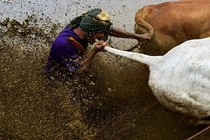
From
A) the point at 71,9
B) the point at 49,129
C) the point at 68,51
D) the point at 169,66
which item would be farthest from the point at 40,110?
the point at 71,9

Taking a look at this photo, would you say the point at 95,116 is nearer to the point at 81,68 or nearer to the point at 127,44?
the point at 81,68

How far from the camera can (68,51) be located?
5.02 metres

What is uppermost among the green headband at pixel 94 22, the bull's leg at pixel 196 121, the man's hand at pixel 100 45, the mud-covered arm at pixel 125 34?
the green headband at pixel 94 22

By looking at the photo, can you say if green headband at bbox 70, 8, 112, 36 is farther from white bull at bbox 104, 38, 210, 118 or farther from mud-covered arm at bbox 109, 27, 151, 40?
white bull at bbox 104, 38, 210, 118

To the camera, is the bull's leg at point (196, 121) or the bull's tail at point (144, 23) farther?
the bull's tail at point (144, 23)

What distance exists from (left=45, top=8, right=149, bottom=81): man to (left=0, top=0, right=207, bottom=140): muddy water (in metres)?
0.20

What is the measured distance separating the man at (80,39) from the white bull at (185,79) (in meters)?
0.79

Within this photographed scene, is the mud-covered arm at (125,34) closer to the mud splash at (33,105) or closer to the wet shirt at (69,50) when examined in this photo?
the wet shirt at (69,50)

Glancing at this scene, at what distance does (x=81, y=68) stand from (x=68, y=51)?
236mm

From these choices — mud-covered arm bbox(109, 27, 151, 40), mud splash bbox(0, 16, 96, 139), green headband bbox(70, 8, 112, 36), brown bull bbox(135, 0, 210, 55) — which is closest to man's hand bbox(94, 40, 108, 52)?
green headband bbox(70, 8, 112, 36)

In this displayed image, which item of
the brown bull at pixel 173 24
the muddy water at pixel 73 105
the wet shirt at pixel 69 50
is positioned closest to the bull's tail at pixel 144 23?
the brown bull at pixel 173 24

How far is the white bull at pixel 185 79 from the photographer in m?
4.00

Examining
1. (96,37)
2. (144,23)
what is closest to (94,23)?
(96,37)

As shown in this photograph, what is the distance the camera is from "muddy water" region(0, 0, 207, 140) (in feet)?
16.8
